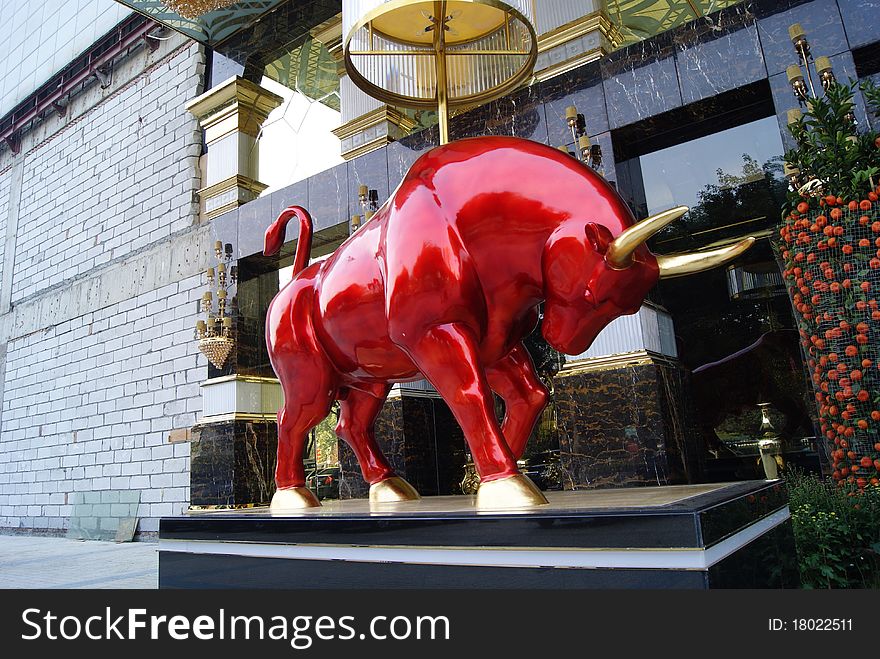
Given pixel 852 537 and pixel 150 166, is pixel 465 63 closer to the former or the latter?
pixel 852 537

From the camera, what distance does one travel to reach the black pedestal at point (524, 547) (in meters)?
0.97

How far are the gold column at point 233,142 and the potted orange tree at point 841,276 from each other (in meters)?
6.39

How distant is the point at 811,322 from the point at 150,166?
31.2 feet

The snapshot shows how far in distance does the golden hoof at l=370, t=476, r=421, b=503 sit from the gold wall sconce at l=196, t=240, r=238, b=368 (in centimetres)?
561

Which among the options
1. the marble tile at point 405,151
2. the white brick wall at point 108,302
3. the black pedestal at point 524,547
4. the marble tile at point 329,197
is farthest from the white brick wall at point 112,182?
the black pedestal at point 524,547

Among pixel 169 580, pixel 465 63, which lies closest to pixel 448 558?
pixel 169 580

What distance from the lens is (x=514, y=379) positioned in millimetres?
1777

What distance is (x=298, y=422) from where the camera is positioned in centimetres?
198

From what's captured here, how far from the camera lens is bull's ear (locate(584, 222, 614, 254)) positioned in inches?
53.2

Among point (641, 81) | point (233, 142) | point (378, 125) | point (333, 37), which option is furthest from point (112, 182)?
point (641, 81)

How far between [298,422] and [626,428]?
2.76m

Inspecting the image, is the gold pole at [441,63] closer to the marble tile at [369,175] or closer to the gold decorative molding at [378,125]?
the marble tile at [369,175]

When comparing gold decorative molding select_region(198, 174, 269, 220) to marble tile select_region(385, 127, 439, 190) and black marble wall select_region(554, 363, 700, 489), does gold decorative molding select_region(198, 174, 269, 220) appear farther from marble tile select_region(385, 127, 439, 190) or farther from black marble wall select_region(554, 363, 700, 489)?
black marble wall select_region(554, 363, 700, 489)
